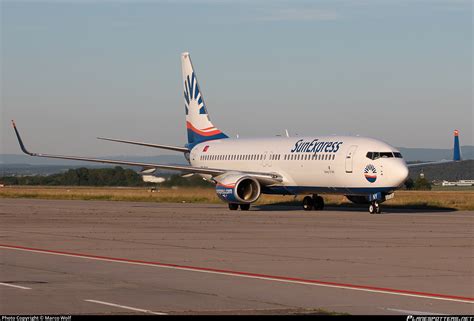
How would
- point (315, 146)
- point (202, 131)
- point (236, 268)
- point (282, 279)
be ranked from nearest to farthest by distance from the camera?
point (282, 279) → point (236, 268) → point (315, 146) → point (202, 131)

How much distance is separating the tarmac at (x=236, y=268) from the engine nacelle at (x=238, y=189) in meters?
12.2

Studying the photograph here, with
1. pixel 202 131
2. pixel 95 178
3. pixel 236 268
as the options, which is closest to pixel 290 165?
pixel 202 131

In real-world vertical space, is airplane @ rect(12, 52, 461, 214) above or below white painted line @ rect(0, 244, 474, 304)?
above

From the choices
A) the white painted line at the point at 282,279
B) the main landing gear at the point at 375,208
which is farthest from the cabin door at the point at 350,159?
the white painted line at the point at 282,279

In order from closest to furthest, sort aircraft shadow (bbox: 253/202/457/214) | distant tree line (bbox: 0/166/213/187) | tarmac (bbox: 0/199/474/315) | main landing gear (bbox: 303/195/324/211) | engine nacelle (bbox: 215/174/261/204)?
tarmac (bbox: 0/199/474/315) → engine nacelle (bbox: 215/174/261/204) → aircraft shadow (bbox: 253/202/457/214) → main landing gear (bbox: 303/195/324/211) → distant tree line (bbox: 0/166/213/187)

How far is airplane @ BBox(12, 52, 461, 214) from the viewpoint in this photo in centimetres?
4031

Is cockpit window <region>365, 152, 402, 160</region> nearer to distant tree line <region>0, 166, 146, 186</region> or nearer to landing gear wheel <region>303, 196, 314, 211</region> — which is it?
landing gear wheel <region>303, 196, 314, 211</region>

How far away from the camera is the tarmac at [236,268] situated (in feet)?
42.1

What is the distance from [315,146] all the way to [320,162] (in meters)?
1.41

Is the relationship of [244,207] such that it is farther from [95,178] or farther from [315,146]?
[95,178]

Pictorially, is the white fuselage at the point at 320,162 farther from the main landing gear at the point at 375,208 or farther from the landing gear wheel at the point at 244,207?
the landing gear wheel at the point at 244,207

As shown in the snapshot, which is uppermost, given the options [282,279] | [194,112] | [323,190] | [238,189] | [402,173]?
[194,112]

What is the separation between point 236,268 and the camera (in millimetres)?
17547

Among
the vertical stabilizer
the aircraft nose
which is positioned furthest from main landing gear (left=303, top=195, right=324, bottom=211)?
the vertical stabilizer
